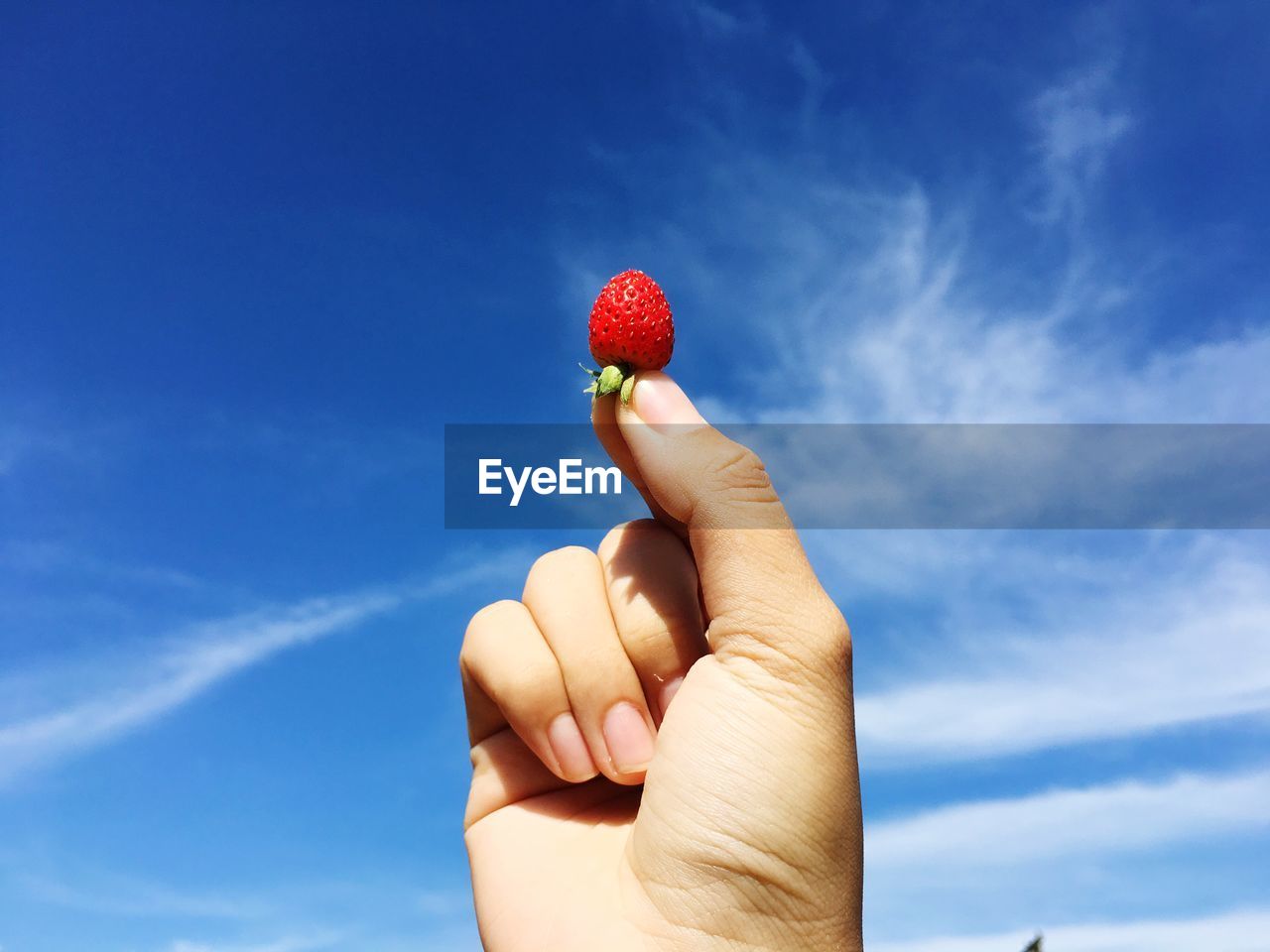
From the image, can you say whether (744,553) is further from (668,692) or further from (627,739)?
(627,739)

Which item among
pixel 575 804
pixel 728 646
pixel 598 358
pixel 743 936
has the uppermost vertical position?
pixel 598 358

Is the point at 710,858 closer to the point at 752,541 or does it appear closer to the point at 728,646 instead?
the point at 728,646

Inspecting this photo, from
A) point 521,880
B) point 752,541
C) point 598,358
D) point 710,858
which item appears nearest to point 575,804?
point 521,880

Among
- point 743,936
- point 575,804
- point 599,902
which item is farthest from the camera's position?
point 575,804

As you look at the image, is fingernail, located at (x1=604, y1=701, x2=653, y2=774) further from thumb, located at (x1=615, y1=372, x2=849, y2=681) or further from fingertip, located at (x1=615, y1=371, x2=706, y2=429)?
fingertip, located at (x1=615, y1=371, x2=706, y2=429)

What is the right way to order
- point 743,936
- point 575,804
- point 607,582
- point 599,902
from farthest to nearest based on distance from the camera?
point 575,804 → point 607,582 → point 599,902 → point 743,936

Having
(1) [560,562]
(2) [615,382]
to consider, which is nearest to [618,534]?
(1) [560,562]
